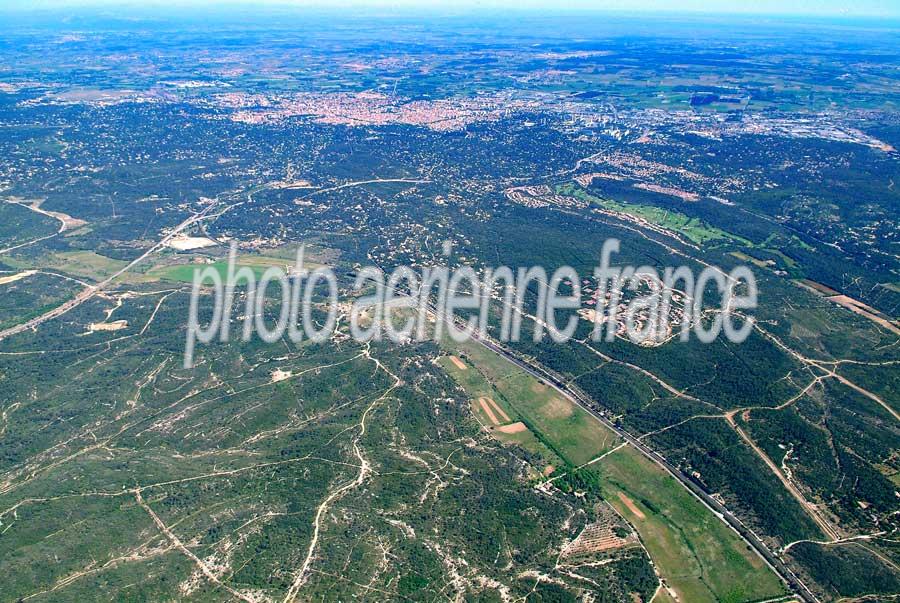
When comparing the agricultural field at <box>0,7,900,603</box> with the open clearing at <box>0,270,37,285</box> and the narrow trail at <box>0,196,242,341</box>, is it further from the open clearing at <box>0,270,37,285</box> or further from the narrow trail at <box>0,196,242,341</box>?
the open clearing at <box>0,270,37,285</box>

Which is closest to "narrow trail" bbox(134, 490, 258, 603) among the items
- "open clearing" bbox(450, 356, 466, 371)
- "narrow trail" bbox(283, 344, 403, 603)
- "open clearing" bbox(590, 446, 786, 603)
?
"narrow trail" bbox(283, 344, 403, 603)

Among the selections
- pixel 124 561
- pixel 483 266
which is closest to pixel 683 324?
pixel 483 266

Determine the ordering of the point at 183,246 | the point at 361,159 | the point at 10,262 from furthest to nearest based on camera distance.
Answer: the point at 361,159 < the point at 183,246 < the point at 10,262

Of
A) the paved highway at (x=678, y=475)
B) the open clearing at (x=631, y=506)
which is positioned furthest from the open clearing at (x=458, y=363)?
the open clearing at (x=631, y=506)

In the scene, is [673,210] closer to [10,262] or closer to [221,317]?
[221,317]

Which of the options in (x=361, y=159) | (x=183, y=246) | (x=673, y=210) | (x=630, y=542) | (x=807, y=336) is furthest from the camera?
(x=361, y=159)

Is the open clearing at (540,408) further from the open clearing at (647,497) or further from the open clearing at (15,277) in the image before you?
the open clearing at (15,277)

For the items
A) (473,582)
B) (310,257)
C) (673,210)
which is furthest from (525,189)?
(473,582)

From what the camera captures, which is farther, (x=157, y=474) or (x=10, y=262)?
(x=10, y=262)
